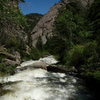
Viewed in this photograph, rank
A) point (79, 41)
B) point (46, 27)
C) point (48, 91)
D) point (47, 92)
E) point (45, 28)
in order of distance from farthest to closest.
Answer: point (46, 27)
point (45, 28)
point (79, 41)
point (48, 91)
point (47, 92)

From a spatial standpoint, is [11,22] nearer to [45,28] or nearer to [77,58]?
[77,58]

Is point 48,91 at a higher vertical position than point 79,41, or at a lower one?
lower

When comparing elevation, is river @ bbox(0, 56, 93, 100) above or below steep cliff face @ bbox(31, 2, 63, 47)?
below

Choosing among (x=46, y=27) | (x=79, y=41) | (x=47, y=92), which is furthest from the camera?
(x=46, y=27)

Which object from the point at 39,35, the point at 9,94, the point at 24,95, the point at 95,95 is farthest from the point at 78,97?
the point at 39,35

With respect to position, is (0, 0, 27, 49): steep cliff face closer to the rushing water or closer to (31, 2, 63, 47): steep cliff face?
the rushing water

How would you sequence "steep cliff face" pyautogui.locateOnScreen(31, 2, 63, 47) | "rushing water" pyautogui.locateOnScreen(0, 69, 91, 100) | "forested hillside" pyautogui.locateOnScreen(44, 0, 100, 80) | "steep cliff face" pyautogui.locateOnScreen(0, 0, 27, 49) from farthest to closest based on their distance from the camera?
"steep cliff face" pyautogui.locateOnScreen(31, 2, 63, 47), "forested hillside" pyautogui.locateOnScreen(44, 0, 100, 80), "rushing water" pyautogui.locateOnScreen(0, 69, 91, 100), "steep cliff face" pyautogui.locateOnScreen(0, 0, 27, 49)

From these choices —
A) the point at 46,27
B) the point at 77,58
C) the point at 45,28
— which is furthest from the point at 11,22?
the point at 46,27

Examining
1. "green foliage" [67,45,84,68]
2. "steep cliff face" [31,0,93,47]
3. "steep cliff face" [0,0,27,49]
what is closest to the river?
"green foliage" [67,45,84,68]

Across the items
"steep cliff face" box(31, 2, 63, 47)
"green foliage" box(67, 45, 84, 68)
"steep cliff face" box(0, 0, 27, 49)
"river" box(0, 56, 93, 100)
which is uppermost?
A: "steep cliff face" box(31, 2, 63, 47)

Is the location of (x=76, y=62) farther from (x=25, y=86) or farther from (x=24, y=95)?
(x=24, y=95)

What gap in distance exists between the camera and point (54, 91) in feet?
48.1

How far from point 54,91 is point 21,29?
698 cm

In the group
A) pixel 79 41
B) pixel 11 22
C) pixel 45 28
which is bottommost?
pixel 79 41
